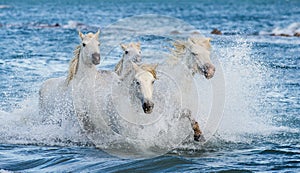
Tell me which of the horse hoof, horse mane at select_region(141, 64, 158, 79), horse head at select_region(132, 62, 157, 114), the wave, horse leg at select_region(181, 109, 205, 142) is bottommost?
the horse hoof

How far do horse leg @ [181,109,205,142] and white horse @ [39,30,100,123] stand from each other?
1415 mm

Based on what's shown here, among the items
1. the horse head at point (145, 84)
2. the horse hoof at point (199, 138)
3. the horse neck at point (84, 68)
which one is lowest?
the horse hoof at point (199, 138)

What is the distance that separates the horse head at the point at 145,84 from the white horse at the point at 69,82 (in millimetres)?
909

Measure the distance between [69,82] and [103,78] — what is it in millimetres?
601

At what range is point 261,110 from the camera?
38.7 feet

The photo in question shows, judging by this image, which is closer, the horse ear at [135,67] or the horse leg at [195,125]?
the horse ear at [135,67]

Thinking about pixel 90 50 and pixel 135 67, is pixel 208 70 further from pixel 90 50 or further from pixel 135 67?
pixel 90 50

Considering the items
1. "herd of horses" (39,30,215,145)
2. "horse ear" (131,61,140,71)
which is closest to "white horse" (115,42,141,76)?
"herd of horses" (39,30,215,145)

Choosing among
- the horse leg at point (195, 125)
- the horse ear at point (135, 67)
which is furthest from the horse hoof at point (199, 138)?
→ the horse ear at point (135, 67)

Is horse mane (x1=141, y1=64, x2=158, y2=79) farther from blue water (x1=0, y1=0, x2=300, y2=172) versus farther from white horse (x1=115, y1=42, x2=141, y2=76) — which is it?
blue water (x1=0, y1=0, x2=300, y2=172)

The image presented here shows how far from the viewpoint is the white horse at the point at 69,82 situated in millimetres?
9359

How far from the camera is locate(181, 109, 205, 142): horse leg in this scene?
348 inches

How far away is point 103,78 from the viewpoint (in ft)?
31.3

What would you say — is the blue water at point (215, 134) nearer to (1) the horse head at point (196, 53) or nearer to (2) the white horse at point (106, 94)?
(2) the white horse at point (106, 94)
